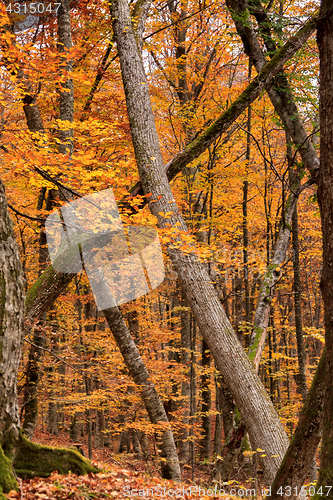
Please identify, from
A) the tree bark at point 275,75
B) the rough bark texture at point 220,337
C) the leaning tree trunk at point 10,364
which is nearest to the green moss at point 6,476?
the leaning tree trunk at point 10,364

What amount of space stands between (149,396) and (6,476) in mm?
4850

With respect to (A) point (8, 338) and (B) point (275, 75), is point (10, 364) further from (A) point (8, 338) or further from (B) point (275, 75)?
(B) point (275, 75)

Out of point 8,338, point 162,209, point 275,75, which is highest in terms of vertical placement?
point 275,75

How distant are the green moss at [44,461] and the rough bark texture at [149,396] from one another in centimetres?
361

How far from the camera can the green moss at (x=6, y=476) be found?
247cm

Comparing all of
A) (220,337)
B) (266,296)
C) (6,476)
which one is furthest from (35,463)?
(266,296)

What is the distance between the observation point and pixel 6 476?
251 centimetres

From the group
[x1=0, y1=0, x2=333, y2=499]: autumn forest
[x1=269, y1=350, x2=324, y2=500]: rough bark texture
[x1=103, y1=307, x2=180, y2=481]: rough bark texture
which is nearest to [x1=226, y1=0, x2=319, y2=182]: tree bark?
[x1=0, y1=0, x2=333, y2=499]: autumn forest

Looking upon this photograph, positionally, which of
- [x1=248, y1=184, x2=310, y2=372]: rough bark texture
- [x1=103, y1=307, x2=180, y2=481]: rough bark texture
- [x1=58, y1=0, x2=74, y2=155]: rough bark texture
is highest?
[x1=58, y1=0, x2=74, y2=155]: rough bark texture

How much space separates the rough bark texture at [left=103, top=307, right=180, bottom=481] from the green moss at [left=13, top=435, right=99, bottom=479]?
3.61m

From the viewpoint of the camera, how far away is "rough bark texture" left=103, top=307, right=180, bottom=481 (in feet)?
22.7

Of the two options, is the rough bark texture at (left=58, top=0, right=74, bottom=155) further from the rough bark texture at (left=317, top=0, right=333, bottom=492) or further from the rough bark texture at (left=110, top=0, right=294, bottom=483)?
the rough bark texture at (left=317, top=0, right=333, bottom=492)

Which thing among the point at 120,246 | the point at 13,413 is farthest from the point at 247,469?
the point at 13,413

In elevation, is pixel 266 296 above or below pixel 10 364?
above
